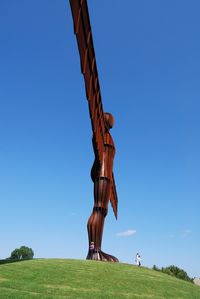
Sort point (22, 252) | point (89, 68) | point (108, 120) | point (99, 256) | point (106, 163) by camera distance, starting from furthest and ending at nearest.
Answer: point (22, 252), point (108, 120), point (106, 163), point (99, 256), point (89, 68)

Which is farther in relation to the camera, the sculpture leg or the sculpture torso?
the sculpture torso

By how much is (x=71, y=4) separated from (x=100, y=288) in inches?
423

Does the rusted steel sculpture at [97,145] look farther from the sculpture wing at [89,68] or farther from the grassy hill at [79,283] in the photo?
the grassy hill at [79,283]

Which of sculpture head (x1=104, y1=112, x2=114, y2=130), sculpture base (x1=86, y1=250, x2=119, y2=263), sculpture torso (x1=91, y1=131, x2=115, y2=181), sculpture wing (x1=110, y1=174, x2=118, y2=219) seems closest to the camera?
sculpture base (x1=86, y1=250, x2=119, y2=263)

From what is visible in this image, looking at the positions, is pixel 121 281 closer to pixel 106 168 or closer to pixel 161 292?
pixel 161 292

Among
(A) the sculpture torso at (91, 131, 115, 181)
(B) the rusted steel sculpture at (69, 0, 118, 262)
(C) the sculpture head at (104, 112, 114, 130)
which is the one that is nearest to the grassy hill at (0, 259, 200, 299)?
(B) the rusted steel sculpture at (69, 0, 118, 262)

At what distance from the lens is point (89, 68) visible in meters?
18.4

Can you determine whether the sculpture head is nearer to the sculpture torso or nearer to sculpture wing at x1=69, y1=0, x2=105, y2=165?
the sculpture torso

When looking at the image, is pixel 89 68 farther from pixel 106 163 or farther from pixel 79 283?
pixel 79 283

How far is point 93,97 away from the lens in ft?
65.2

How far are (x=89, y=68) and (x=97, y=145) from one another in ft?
16.6

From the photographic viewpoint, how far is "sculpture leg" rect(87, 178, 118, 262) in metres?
21.7

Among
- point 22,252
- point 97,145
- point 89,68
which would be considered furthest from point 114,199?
point 22,252

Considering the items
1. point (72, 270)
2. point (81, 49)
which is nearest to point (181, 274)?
point (72, 270)
